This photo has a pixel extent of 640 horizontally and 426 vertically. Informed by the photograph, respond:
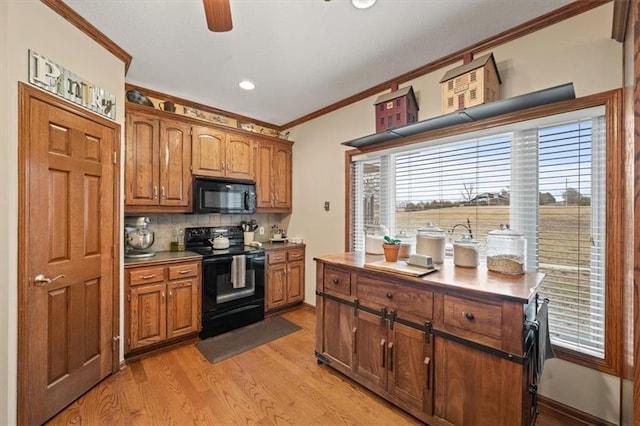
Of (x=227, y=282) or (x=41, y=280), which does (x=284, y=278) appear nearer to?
(x=227, y=282)

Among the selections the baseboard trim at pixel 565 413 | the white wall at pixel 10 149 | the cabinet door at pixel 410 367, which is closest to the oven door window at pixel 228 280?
the white wall at pixel 10 149

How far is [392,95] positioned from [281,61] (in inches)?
42.1

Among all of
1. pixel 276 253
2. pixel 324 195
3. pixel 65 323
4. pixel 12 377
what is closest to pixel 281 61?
pixel 324 195

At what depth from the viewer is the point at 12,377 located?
157 cm

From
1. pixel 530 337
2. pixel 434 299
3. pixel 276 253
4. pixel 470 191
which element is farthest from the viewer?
pixel 276 253

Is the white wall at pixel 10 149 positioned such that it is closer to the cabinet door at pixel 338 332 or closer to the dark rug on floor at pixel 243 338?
A: the dark rug on floor at pixel 243 338

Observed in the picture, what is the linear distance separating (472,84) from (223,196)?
2793 millimetres

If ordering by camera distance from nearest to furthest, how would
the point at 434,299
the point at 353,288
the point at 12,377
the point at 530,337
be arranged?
the point at 530,337 → the point at 12,377 → the point at 434,299 → the point at 353,288

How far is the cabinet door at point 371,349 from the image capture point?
6.39 feet

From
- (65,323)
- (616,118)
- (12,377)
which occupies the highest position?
(616,118)

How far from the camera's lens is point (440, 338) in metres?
1.65

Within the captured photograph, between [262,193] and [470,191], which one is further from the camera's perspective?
[262,193]

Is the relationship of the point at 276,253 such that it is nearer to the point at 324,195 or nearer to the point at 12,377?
the point at 324,195

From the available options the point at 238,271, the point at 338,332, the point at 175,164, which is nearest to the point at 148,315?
the point at 238,271
